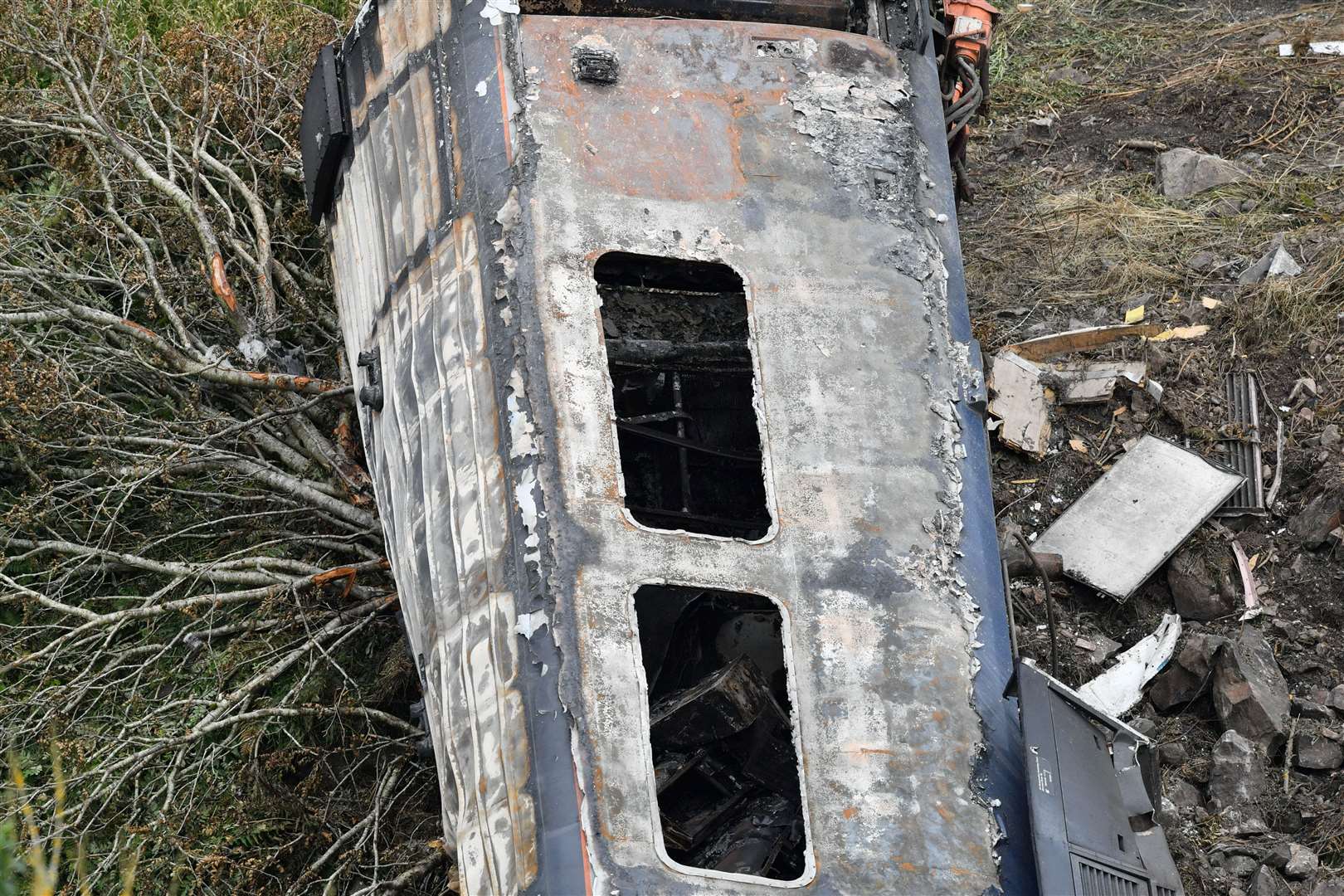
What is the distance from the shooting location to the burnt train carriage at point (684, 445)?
4457 mm

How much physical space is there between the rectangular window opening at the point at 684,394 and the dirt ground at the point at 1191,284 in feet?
5.13

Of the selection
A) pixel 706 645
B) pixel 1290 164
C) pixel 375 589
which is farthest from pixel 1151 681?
pixel 1290 164

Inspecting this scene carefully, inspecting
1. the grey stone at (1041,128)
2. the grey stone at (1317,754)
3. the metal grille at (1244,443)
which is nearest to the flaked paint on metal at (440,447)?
the grey stone at (1317,754)

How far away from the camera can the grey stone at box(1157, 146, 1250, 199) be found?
946 centimetres

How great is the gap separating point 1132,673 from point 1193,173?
4259 millimetres

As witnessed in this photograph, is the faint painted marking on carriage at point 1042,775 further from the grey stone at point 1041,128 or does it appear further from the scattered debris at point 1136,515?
the grey stone at point 1041,128

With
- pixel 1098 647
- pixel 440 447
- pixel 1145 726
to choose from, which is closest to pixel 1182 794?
pixel 1145 726

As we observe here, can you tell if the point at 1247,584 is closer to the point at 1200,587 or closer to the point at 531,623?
the point at 1200,587

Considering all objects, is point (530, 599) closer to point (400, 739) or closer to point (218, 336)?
point (400, 739)

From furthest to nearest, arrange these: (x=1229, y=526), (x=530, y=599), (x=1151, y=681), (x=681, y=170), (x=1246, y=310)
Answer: (x=1246, y=310) → (x=1229, y=526) → (x=1151, y=681) → (x=681, y=170) → (x=530, y=599)

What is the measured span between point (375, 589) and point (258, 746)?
928 millimetres

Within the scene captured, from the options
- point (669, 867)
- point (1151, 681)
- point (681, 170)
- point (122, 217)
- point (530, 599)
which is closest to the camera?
point (669, 867)

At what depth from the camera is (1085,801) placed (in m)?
4.44

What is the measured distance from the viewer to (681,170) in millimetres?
5574
